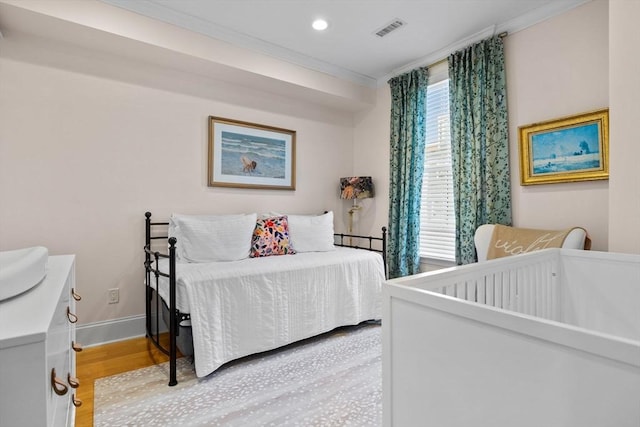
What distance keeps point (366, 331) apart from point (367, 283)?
401 mm

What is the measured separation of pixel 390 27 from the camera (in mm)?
2699

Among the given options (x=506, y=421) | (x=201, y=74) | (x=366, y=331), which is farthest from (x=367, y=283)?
(x=201, y=74)

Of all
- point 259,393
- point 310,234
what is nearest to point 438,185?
point 310,234

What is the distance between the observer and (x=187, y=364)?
7.10ft

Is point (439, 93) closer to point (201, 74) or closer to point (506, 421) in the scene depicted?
point (201, 74)

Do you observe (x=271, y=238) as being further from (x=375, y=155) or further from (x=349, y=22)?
(x=349, y=22)

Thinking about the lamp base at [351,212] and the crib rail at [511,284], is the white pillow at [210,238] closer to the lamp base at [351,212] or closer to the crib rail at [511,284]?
the lamp base at [351,212]

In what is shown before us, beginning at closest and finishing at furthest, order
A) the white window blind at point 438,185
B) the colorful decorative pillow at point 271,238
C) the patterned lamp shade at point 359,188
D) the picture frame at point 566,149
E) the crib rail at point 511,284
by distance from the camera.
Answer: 1. the crib rail at point 511,284
2. the picture frame at point 566,149
3. the colorful decorative pillow at point 271,238
4. the white window blind at point 438,185
5. the patterned lamp shade at point 359,188

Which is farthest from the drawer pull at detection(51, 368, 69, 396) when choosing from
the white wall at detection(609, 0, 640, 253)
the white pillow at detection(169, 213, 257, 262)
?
the white wall at detection(609, 0, 640, 253)

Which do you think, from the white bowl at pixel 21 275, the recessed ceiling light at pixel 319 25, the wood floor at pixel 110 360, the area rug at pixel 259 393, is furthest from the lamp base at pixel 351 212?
the white bowl at pixel 21 275

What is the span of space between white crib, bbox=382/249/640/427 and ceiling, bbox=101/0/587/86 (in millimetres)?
2169

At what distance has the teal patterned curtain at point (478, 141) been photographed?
265 cm

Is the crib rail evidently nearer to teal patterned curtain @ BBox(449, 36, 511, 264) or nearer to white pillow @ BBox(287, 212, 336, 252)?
teal patterned curtain @ BBox(449, 36, 511, 264)

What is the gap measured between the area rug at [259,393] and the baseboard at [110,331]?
0.66 meters
